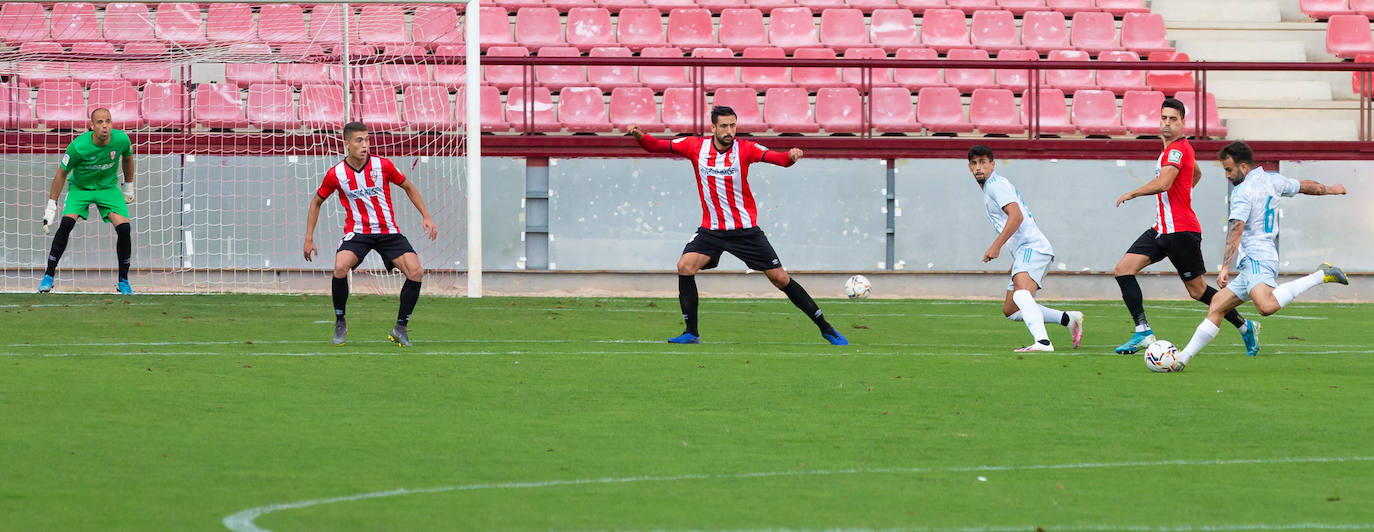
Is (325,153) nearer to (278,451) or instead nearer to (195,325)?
(195,325)

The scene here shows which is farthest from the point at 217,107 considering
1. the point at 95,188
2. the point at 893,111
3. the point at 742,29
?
the point at 893,111

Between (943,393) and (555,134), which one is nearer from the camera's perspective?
(943,393)

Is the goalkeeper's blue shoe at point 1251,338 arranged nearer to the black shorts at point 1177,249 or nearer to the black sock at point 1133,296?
the black shorts at point 1177,249

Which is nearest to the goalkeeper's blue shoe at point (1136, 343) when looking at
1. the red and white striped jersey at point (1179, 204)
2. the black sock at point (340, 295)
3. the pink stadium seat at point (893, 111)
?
the red and white striped jersey at point (1179, 204)

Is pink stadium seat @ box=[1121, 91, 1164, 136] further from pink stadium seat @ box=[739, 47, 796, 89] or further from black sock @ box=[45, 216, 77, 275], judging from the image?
black sock @ box=[45, 216, 77, 275]

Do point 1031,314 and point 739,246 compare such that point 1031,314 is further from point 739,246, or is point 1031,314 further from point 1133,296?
point 739,246

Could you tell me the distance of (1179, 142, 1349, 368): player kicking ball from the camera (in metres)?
9.79

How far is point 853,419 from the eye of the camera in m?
7.62

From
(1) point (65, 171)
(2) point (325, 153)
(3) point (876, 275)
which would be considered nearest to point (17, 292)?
(1) point (65, 171)

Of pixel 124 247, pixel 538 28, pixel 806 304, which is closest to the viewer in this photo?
pixel 806 304

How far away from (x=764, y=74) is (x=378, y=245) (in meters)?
10.2

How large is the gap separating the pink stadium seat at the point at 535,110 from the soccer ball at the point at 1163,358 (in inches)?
403

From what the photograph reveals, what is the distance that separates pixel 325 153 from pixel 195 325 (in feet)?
19.1

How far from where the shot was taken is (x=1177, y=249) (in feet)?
36.9
